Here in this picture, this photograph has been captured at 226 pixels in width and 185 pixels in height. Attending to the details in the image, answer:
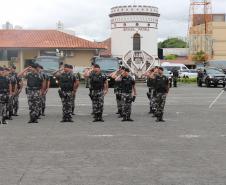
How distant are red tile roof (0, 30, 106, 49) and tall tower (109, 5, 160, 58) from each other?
12.2ft

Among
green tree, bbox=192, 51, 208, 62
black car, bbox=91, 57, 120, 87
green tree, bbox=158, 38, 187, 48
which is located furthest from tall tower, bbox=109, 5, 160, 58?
green tree, bbox=158, 38, 187, 48

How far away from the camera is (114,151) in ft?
37.3

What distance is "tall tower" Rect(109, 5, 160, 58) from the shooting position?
61906 millimetres

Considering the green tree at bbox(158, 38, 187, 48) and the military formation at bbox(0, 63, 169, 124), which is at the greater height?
the green tree at bbox(158, 38, 187, 48)

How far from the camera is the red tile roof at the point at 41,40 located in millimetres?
57000

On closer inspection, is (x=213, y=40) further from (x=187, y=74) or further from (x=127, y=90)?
(x=127, y=90)

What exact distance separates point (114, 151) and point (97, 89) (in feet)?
21.7

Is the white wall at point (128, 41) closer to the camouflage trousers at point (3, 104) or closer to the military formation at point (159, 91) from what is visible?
the military formation at point (159, 91)

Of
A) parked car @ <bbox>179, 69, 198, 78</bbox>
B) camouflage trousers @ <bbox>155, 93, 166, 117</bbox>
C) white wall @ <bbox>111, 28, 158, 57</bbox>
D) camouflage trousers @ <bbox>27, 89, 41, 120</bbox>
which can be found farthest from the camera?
white wall @ <bbox>111, 28, 158, 57</bbox>

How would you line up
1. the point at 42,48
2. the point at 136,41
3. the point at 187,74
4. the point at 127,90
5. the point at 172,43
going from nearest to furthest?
the point at 127,90, the point at 42,48, the point at 187,74, the point at 136,41, the point at 172,43

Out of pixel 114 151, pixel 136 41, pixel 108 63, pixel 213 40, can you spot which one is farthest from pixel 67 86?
pixel 213 40

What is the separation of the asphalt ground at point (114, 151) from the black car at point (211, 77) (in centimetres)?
2466

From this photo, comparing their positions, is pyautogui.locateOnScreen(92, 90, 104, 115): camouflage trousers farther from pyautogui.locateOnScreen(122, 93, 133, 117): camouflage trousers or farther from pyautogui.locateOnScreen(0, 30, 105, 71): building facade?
pyautogui.locateOnScreen(0, 30, 105, 71): building facade

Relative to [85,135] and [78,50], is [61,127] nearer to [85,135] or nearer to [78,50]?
[85,135]
